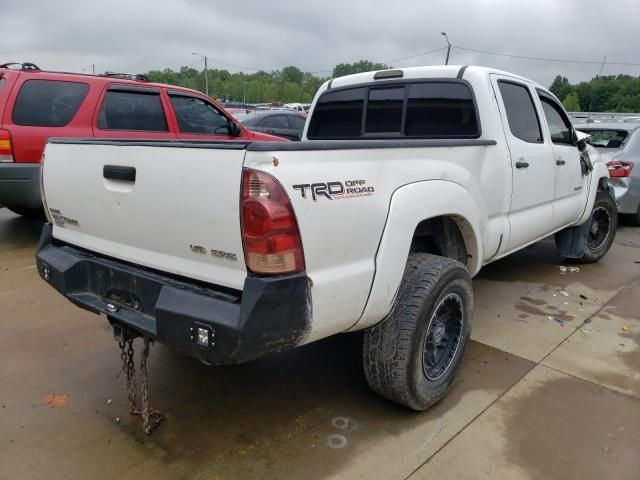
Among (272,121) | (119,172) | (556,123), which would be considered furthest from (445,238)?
(272,121)

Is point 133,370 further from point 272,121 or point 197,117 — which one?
point 272,121

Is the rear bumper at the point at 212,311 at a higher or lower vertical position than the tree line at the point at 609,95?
lower

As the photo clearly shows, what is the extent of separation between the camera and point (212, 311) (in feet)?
6.45

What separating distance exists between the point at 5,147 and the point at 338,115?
3497mm

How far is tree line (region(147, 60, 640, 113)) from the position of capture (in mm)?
45463

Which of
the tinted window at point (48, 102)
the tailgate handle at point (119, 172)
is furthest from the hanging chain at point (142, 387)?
the tinted window at point (48, 102)

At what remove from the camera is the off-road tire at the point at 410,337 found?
97.7 inches

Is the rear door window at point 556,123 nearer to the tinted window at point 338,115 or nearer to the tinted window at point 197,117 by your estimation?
the tinted window at point 338,115

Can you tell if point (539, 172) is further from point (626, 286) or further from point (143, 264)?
point (143, 264)

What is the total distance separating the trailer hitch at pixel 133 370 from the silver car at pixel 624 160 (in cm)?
672

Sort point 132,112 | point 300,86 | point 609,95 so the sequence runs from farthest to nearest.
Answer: point 300,86
point 609,95
point 132,112

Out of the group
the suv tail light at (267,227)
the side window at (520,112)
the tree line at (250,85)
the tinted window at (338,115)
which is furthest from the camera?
the tree line at (250,85)

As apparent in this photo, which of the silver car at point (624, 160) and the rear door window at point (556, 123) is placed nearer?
the rear door window at point (556, 123)

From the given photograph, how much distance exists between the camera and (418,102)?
3.82 meters
